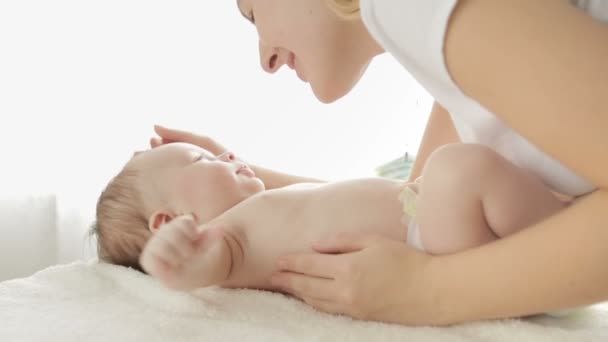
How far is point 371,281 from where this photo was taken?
2.94ft

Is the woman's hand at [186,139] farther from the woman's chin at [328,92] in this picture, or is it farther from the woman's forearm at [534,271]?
the woman's forearm at [534,271]

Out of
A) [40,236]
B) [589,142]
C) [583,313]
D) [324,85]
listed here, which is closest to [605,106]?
[589,142]

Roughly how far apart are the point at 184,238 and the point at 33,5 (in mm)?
1149

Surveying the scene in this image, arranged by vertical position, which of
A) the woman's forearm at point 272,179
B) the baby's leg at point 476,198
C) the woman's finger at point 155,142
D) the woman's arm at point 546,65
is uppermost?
the woman's arm at point 546,65

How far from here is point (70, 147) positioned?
1809 mm

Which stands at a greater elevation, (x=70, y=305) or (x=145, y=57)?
(x=145, y=57)

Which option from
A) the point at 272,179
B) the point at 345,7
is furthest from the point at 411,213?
the point at 272,179

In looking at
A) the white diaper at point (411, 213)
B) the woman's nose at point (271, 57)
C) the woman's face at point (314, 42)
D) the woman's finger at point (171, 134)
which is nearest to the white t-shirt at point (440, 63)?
the white diaper at point (411, 213)

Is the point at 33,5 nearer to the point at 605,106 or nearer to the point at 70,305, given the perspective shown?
the point at 70,305

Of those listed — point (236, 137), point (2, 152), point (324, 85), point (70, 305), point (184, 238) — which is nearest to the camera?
point (184, 238)

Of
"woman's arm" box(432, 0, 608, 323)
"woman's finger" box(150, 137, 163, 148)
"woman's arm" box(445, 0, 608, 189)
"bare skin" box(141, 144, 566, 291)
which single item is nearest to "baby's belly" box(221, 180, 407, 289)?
"bare skin" box(141, 144, 566, 291)

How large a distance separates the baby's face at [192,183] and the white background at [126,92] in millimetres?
599

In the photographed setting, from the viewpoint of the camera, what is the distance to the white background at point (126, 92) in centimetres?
177

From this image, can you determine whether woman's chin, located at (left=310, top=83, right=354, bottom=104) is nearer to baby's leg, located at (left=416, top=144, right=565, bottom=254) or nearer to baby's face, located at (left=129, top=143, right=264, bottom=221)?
baby's face, located at (left=129, top=143, right=264, bottom=221)
